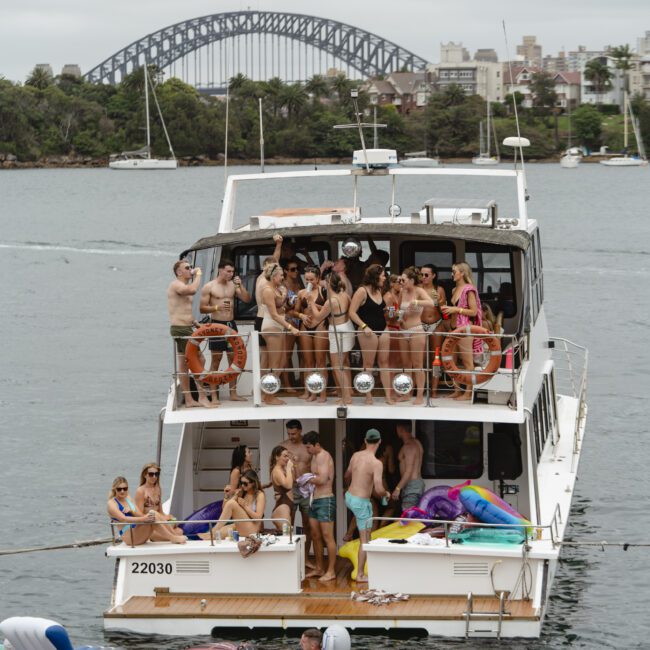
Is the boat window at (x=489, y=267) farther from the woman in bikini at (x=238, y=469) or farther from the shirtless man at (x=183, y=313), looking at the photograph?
the woman in bikini at (x=238, y=469)

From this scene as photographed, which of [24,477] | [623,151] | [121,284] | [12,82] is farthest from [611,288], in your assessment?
[12,82]

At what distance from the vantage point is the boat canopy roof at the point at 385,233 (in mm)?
16281

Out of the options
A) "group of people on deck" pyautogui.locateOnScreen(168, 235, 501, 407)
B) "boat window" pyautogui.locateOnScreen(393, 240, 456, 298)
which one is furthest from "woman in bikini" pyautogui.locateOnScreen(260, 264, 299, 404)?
"boat window" pyautogui.locateOnScreen(393, 240, 456, 298)

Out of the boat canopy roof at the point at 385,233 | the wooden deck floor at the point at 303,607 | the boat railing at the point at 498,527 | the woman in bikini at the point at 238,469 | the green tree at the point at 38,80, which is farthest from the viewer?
the green tree at the point at 38,80

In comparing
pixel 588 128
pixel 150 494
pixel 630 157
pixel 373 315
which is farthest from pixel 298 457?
pixel 588 128

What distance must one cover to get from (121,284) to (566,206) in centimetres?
4924

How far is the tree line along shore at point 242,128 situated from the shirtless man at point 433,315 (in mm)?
139501

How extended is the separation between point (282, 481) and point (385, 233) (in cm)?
312

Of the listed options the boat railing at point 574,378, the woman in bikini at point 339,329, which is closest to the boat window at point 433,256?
the woman in bikini at point 339,329

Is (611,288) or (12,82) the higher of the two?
(12,82)

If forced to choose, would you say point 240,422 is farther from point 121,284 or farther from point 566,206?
point 566,206

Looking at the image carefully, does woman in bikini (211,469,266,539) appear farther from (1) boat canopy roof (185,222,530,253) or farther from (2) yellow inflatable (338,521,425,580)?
(1) boat canopy roof (185,222,530,253)

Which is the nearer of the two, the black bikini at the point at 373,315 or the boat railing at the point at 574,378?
the black bikini at the point at 373,315

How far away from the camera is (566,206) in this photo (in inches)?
3903
